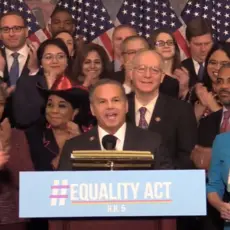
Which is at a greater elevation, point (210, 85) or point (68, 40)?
point (68, 40)

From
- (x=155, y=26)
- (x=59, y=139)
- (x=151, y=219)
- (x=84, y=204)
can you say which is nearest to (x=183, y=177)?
(x=151, y=219)

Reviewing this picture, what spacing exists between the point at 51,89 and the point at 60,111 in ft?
0.75

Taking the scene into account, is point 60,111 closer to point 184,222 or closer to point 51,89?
point 51,89

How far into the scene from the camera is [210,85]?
17.1 feet

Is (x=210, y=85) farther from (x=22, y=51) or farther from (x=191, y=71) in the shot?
(x=22, y=51)

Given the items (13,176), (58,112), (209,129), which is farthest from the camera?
(58,112)

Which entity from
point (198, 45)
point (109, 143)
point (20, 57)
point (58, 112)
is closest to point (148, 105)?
A: point (58, 112)

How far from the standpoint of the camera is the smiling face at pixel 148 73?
14.6ft

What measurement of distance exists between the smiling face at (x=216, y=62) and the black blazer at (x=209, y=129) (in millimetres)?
624

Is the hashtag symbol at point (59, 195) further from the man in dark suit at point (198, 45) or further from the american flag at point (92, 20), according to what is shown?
the american flag at point (92, 20)

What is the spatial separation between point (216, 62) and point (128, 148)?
1758 mm

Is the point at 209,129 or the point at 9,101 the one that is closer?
the point at 209,129

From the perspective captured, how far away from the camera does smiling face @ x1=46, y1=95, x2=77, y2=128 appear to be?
476cm

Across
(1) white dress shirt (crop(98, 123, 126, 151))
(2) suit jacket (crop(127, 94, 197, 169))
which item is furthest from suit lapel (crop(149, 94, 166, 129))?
(1) white dress shirt (crop(98, 123, 126, 151))
